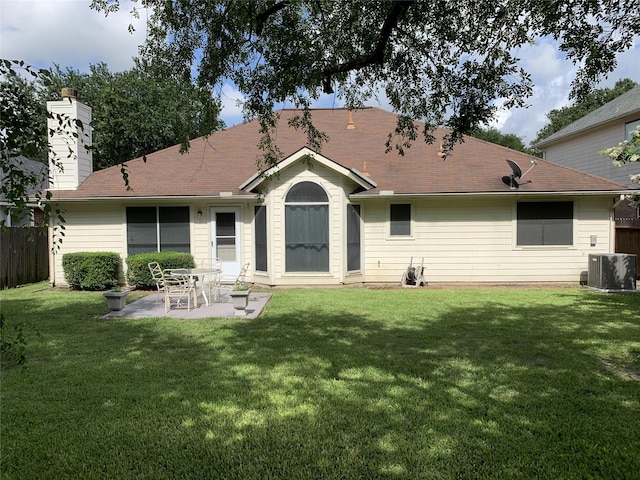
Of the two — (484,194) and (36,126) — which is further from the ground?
(484,194)

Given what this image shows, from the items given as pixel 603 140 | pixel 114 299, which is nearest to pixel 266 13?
pixel 114 299

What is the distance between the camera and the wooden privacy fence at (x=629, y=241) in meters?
13.9

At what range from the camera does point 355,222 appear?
1259 centimetres

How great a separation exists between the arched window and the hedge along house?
0.03 m

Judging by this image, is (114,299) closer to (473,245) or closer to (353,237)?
(353,237)

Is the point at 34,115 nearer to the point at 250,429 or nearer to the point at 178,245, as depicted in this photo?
the point at 250,429

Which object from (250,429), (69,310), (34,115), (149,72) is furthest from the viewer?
(69,310)

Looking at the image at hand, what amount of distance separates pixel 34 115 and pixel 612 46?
5550mm

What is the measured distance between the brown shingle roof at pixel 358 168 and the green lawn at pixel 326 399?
543 centimetres

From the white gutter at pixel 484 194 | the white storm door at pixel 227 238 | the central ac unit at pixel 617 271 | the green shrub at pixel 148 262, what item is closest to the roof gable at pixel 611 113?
the white gutter at pixel 484 194

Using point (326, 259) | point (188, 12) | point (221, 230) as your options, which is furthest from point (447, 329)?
point (221, 230)

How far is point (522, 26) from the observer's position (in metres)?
4.71

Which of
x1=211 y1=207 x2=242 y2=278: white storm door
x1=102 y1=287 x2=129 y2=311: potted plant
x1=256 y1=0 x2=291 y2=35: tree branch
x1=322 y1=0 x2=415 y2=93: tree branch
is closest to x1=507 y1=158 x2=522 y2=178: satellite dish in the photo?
x1=211 y1=207 x2=242 y2=278: white storm door

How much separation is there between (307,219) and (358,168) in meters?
2.97
